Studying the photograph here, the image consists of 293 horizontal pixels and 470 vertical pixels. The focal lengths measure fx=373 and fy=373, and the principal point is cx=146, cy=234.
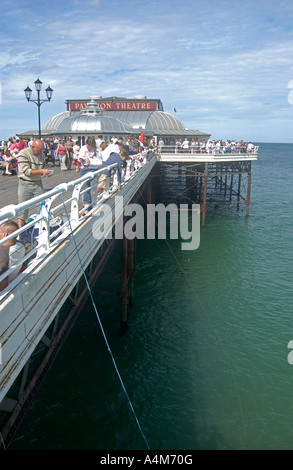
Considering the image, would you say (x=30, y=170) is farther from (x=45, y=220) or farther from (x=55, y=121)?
(x=55, y=121)

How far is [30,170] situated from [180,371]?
22.7 feet

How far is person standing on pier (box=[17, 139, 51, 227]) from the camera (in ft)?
20.9

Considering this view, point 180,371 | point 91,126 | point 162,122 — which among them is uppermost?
point 162,122

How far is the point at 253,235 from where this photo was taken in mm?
25453

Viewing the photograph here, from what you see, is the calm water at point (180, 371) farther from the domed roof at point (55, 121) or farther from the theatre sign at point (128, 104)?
the domed roof at point (55, 121)

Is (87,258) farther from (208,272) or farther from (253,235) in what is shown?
(253,235)

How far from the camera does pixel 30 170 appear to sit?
6387 mm

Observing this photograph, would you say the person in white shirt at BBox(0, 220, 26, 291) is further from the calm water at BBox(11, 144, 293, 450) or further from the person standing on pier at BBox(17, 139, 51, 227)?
the calm water at BBox(11, 144, 293, 450)

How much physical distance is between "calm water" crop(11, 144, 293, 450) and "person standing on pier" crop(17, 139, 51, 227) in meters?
5.04

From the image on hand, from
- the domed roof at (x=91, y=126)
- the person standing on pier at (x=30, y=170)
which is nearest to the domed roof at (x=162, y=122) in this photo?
the domed roof at (x=91, y=126)

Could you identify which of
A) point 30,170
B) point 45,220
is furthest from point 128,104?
point 45,220

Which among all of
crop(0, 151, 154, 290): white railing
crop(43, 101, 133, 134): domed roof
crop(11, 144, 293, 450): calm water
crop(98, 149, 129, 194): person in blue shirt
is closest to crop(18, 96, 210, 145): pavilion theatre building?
crop(43, 101, 133, 134): domed roof
